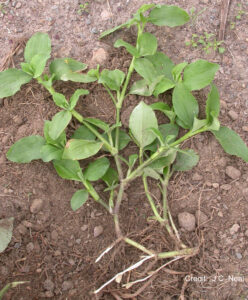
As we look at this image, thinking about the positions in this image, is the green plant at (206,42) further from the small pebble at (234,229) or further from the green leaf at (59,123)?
the small pebble at (234,229)

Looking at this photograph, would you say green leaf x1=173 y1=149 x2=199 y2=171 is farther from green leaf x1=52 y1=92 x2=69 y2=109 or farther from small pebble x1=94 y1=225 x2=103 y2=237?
green leaf x1=52 y1=92 x2=69 y2=109

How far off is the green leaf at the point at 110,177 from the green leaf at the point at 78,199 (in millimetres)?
118

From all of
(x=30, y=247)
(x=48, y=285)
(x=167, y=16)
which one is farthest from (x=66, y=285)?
(x=167, y=16)

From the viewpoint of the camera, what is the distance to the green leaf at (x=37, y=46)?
174 centimetres

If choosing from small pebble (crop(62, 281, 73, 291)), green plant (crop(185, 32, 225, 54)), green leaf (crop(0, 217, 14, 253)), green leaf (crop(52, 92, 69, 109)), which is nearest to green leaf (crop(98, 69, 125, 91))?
green leaf (crop(52, 92, 69, 109))

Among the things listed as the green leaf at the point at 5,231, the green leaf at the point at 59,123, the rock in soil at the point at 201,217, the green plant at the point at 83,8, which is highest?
the green plant at the point at 83,8

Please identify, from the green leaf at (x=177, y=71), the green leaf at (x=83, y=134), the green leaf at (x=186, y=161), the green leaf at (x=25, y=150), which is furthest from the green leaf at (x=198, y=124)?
the green leaf at (x=25, y=150)

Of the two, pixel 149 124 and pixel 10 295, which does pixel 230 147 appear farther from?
pixel 10 295

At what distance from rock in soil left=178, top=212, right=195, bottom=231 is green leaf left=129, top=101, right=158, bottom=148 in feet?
1.28

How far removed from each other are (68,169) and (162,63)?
714 mm

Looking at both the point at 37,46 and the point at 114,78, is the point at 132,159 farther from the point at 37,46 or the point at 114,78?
the point at 37,46

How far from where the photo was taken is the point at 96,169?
5.42 ft

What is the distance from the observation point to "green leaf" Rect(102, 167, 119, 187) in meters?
1.69

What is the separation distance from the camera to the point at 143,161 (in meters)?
1.77
